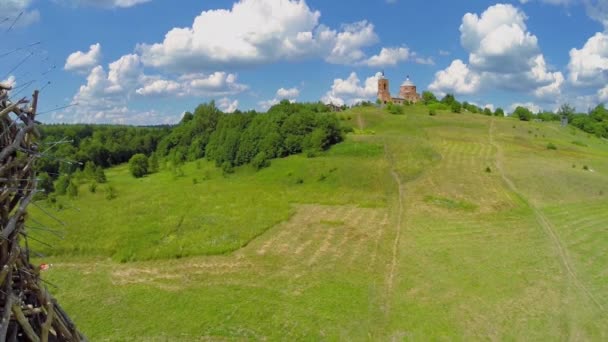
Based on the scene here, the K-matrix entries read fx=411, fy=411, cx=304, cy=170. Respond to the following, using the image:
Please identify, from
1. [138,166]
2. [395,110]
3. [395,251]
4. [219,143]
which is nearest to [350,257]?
[395,251]

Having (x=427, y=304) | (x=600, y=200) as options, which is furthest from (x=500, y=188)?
(x=427, y=304)

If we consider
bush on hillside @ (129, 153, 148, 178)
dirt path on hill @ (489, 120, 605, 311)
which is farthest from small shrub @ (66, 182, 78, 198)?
dirt path on hill @ (489, 120, 605, 311)

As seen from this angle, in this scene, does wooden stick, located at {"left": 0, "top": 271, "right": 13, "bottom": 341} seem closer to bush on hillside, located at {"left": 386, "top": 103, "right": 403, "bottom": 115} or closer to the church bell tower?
bush on hillside, located at {"left": 386, "top": 103, "right": 403, "bottom": 115}

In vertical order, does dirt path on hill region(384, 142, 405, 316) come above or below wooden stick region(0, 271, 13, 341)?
below

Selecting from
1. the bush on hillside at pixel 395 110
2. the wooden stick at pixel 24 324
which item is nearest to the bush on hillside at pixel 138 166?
the bush on hillside at pixel 395 110

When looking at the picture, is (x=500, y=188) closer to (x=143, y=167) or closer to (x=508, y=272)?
(x=508, y=272)

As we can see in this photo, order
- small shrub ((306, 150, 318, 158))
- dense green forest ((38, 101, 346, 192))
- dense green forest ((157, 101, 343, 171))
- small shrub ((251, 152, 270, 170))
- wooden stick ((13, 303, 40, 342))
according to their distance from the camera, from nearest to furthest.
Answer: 1. wooden stick ((13, 303, 40, 342))
2. small shrub ((306, 150, 318, 158))
3. small shrub ((251, 152, 270, 170))
4. dense green forest ((38, 101, 346, 192))
5. dense green forest ((157, 101, 343, 171))

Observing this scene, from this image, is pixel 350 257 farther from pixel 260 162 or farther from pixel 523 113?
pixel 523 113
